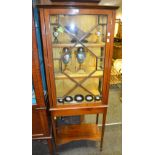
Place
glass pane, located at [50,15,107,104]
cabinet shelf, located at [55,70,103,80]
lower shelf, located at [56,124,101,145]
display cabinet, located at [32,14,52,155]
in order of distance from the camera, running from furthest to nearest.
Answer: lower shelf, located at [56,124,101,145] → cabinet shelf, located at [55,70,103,80] → glass pane, located at [50,15,107,104] → display cabinet, located at [32,14,52,155]

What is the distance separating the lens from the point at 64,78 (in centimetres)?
157

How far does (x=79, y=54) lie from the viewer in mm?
1585

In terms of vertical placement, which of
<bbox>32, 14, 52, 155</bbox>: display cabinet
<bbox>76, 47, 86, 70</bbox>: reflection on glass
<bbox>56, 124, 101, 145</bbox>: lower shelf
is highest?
<bbox>76, 47, 86, 70</bbox>: reflection on glass

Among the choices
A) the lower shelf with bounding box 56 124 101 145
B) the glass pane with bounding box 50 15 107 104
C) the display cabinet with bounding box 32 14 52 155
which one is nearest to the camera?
the display cabinet with bounding box 32 14 52 155

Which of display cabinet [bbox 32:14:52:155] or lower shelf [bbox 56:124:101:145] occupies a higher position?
display cabinet [bbox 32:14:52:155]

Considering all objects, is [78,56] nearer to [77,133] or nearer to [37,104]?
[37,104]

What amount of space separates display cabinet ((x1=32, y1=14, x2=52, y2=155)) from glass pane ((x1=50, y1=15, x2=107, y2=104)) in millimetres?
191

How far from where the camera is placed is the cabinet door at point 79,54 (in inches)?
53.7

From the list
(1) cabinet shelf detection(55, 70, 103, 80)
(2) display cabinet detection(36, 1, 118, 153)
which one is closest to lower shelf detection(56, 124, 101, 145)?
(2) display cabinet detection(36, 1, 118, 153)

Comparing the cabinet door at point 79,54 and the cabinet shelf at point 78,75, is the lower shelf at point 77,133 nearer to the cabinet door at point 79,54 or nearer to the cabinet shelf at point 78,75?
the cabinet door at point 79,54

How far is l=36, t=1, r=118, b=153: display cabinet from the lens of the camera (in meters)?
1.31

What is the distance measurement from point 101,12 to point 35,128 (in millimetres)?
1301

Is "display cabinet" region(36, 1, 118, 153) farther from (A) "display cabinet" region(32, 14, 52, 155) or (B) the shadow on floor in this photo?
(B) the shadow on floor
